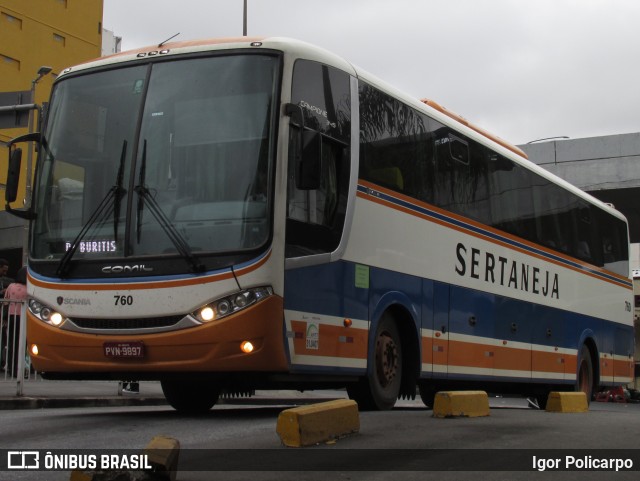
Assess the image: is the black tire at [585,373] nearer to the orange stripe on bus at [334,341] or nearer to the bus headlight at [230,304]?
the orange stripe on bus at [334,341]

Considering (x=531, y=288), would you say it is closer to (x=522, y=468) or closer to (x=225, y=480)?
(x=522, y=468)

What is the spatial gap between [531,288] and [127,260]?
26.1 ft

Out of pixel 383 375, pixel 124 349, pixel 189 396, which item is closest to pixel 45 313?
pixel 124 349

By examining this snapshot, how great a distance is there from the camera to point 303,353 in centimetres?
970

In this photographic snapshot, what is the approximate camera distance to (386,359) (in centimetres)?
1141

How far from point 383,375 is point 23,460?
508 cm

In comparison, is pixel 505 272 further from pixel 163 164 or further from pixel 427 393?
pixel 163 164

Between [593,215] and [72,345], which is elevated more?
[593,215]

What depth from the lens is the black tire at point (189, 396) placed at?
38.0ft

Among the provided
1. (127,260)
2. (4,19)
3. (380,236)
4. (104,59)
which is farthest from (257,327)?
(4,19)

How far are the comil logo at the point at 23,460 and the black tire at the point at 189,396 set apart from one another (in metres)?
4.22

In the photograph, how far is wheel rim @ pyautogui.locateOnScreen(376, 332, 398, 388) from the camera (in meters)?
11.3

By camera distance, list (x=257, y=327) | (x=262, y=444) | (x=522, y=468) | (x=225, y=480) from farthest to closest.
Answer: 1. (x=257, y=327)
2. (x=262, y=444)
3. (x=522, y=468)
4. (x=225, y=480)

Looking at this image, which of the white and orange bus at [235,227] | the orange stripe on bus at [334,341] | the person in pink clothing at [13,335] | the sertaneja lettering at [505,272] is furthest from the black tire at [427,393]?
the person in pink clothing at [13,335]
